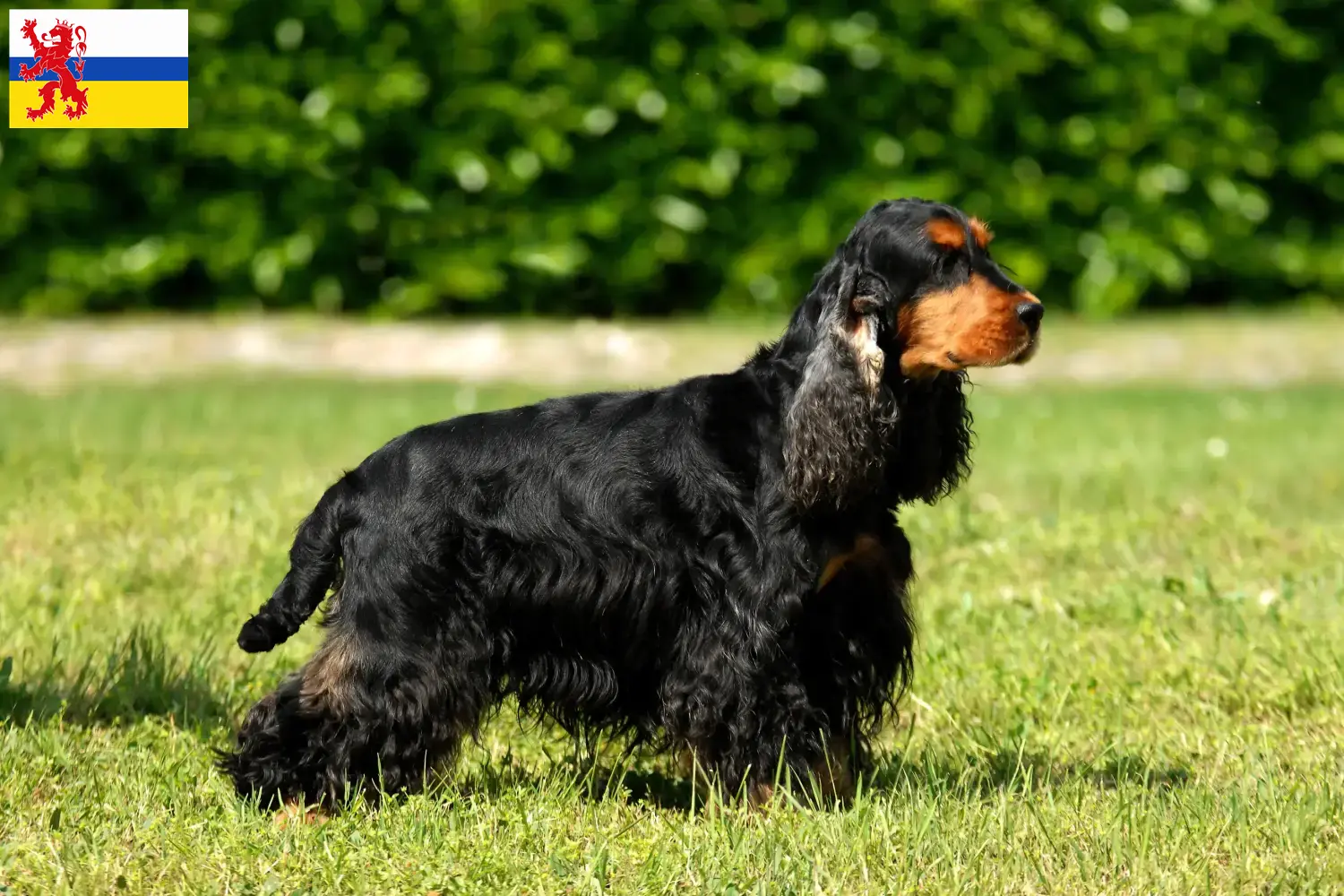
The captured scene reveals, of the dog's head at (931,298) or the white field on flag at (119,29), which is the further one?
the white field on flag at (119,29)

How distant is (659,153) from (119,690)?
7675 mm

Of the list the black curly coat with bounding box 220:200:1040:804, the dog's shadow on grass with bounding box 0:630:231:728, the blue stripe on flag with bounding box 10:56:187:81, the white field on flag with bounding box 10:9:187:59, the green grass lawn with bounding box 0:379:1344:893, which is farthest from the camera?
the white field on flag with bounding box 10:9:187:59

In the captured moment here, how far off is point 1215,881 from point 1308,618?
219 cm

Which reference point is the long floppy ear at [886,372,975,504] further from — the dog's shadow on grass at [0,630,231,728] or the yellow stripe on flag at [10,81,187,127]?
the yellow stripe on flag at [10,81,187,127]

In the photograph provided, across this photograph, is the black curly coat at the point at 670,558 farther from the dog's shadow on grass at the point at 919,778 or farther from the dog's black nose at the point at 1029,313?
the dog's shadow on grass at the point at 919,778

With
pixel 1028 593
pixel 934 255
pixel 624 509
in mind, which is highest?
pixel 934 255

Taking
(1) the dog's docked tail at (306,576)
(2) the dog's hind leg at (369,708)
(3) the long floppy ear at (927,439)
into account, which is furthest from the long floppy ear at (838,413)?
(1) the dog's docked tail at (306,576)

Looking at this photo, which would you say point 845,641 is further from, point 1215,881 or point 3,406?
point 3,406

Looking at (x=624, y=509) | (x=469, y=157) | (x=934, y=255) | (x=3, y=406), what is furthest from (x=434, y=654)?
(x=469, y=157)

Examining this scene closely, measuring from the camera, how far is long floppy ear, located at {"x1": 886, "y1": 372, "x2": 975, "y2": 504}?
3924 millimetres

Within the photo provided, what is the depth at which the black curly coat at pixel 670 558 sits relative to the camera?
3.72 meters

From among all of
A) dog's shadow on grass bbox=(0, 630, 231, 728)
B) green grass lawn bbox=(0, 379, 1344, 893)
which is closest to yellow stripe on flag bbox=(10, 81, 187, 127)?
green grass lawn bbox=(0, 379, 1344, 893)

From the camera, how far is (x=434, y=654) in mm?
3746

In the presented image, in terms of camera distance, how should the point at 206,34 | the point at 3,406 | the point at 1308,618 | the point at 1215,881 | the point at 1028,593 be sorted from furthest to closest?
the point at 206,34 → the point at 3,406 → the point at 1028,593 → the point at 1308,618 → the point at 1215,881
